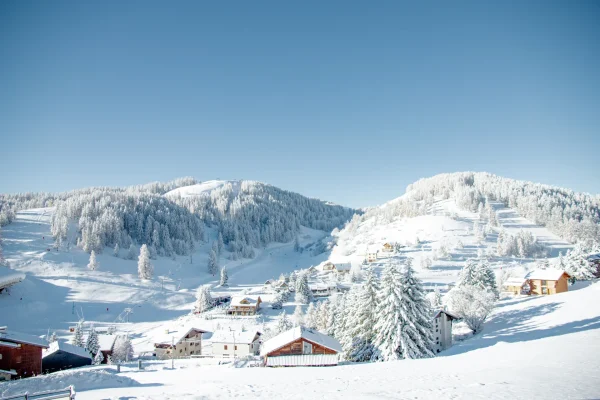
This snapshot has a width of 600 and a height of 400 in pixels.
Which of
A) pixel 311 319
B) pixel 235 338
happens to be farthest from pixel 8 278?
pixel 311 319

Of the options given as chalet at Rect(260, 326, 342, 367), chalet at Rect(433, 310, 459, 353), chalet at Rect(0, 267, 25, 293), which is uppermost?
chalet at Rect(0, 267, 25, 293)

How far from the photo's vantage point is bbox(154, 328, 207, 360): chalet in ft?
169

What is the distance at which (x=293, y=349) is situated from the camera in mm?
30875

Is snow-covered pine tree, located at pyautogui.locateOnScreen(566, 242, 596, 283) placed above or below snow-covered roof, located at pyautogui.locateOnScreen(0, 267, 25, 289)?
below

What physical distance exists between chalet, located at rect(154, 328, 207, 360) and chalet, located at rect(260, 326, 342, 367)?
26.1 metres

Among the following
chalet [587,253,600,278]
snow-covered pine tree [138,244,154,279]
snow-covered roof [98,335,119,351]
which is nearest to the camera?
snow-covered roof [98,335,119,351]

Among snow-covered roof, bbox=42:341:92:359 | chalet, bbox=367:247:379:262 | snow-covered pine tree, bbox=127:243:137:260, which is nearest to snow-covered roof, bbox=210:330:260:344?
snow-covered roof, bbox=42:341:92:359

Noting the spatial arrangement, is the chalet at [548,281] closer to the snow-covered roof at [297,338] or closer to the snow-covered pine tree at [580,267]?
the snow-covered pine tree at [580,267]

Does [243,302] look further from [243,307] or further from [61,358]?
[61,358]

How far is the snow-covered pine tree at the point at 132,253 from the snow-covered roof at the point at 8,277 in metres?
121

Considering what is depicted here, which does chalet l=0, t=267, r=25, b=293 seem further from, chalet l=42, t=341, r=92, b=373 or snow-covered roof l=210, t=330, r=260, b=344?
snow-covered roof l=210, t=330, r=260, b=344

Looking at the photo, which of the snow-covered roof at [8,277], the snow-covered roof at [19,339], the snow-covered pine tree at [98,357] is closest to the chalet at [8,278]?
the snow-covered roof at [8,277]

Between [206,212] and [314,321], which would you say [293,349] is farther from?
[206,212]

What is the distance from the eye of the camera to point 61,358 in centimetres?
3550
